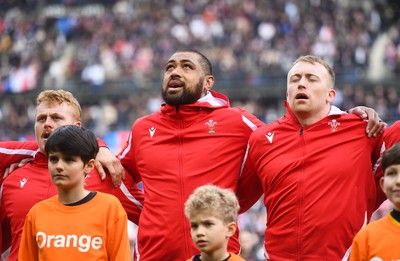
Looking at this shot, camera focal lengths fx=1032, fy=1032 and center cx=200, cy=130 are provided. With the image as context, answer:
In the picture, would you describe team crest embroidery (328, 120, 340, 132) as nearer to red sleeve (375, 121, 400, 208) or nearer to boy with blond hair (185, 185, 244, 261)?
red sleeve (375, 121, 400, 208)

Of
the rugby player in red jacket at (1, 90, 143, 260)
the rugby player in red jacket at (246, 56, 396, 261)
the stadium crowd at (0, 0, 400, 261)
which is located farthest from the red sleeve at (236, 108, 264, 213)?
the stadium crowd at (0, 0, 400, 261)

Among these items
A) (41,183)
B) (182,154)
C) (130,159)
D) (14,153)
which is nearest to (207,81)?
(182,154)

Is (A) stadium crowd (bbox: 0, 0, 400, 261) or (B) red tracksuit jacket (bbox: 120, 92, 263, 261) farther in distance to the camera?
(A) stadium crowd (bbox: 0, 0, 400, 261)

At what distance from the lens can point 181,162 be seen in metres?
6.79

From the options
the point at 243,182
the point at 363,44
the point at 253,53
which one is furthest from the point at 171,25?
the point at 243,182

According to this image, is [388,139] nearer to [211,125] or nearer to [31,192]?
[211,125]

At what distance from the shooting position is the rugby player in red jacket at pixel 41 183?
22.5 feet

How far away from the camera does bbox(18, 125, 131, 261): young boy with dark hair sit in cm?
600

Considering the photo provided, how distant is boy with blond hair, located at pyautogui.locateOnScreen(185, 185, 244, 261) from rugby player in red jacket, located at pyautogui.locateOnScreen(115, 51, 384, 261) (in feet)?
2.43

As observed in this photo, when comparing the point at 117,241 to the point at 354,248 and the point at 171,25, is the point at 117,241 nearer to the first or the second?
the point at 354,248

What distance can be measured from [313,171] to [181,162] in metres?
0.92

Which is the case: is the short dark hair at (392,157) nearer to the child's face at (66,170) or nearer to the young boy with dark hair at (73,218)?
the young boy with dark hair at (73,218)

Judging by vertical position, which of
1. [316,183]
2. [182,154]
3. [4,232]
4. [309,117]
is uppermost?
[309,117]

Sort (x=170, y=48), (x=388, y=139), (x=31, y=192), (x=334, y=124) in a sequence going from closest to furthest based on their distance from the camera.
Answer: (x=388, y=139)
(x=334, y=124)
(x=31, y=192)
(x=170, y=48)
